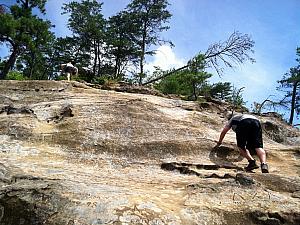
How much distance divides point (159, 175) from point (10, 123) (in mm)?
4126

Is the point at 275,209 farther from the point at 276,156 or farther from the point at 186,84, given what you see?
the point at 186,84

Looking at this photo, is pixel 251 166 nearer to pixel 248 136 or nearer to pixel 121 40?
pixel 248 136

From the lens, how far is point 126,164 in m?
8.22

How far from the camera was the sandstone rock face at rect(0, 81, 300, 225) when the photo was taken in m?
5.21

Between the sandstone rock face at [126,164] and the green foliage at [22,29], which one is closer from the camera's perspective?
the sandstone rock face at [126,164]

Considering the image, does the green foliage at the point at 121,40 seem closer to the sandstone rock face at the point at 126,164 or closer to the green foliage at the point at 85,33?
the green foliage at the point at 85,33

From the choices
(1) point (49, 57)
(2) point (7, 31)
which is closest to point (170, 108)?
(2) point (7, 31)

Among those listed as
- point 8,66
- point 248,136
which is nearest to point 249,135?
point 248,136

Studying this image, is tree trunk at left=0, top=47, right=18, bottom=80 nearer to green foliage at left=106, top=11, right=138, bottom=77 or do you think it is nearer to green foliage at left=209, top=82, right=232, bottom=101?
green foliage at left=106, top=11, right=138, bottom=77

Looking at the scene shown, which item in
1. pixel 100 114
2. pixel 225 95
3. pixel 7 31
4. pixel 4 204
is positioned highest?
pixel 7 31

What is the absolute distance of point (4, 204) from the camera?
5.35 m

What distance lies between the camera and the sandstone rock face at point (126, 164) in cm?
521

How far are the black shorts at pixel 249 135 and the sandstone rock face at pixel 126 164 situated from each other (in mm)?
504

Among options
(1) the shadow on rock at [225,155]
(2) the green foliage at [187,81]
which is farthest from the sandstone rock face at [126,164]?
(2) the green foliage at [187,81]
